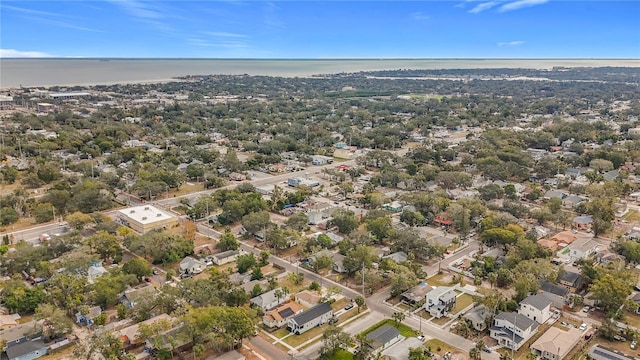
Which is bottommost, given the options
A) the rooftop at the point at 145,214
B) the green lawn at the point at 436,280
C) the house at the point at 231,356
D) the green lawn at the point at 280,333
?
the green lawn at the point at 436,280

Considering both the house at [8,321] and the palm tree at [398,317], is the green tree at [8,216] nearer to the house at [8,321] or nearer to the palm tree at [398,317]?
the house at [8,321]

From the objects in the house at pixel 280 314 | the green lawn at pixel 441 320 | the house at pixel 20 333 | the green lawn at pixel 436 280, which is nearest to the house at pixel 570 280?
the green lawn at pixel 436 280

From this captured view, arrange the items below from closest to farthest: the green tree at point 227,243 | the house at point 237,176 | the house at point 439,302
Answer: the house at point 439,302
the green tree at point 227,243
the house at point 237,176

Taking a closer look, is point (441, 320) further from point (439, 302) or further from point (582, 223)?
point (582, 223)

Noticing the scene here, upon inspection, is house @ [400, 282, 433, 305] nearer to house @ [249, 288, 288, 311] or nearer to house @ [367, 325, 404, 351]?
house @ [367, 325, 404, 351]

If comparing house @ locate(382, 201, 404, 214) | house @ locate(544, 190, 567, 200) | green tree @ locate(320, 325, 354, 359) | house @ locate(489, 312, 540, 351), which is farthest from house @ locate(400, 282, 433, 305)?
house @ locate(544, 190, 567, 200)

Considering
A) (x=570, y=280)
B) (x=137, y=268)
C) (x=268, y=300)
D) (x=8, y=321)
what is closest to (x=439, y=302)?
(x=570, y=280)
